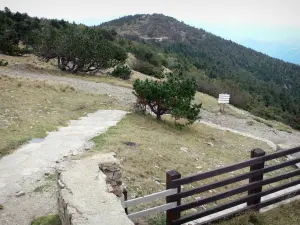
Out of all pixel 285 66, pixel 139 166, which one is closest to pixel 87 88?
pixel 139 166

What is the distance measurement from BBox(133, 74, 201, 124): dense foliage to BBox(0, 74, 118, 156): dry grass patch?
268 centimetres

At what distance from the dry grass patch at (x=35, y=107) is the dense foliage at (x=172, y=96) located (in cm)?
268

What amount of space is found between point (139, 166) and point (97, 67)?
2111cm

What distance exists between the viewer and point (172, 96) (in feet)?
48.8

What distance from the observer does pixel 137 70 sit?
130ft

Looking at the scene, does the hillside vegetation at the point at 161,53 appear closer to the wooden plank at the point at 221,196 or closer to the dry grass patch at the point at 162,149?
the dry grass patch at the point at 162,149

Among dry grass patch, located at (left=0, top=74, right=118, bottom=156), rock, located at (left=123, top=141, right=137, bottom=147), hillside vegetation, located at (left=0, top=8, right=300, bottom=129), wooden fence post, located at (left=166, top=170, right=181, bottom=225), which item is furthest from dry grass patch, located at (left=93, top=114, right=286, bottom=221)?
hillside vegetation, located at (left=0, top=8, right=300, bottom=129)

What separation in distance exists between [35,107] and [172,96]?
6009 mm

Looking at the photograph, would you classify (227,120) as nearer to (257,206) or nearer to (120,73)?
(120,73)

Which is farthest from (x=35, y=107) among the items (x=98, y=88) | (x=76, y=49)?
(x=76, y=49)

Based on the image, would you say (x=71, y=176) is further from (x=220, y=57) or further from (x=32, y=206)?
(x=220, y=57)

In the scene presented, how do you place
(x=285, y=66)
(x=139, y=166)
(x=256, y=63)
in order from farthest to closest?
(x=285, y=66)
(x=256, y=63)
(x=139, y=166)

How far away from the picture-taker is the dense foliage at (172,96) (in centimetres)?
1470

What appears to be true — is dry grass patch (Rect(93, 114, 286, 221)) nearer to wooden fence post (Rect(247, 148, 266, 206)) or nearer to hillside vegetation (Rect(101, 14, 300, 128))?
wooden fence post (Rect(247, 148, 266, 206))
